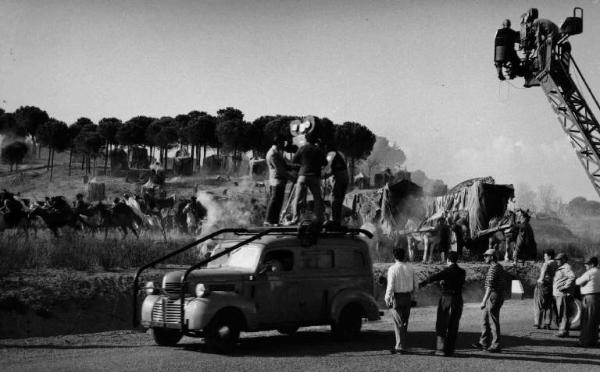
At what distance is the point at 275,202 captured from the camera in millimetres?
15734

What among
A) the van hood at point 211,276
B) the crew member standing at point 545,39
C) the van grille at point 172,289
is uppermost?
the crew member standing at point 545,39

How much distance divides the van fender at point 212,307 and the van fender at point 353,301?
1874mm

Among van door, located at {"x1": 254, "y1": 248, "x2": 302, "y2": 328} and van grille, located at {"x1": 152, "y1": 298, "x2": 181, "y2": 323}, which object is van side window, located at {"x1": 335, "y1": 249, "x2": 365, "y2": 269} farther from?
van grille, located at {"x1": 152, "y1": 298, "x2": 181, "y2": 323}

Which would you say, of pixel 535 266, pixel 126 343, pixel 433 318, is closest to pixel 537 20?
pixel 535 266

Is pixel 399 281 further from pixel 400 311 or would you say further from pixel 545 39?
pixel 545 39

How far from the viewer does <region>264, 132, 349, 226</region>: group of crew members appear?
50.1ft

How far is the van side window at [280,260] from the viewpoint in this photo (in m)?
12.8

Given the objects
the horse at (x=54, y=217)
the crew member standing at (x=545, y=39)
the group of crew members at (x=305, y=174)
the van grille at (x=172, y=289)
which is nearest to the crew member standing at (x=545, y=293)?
the group of crew members at (x=305, y=174)

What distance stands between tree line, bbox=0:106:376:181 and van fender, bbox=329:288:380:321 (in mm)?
69317

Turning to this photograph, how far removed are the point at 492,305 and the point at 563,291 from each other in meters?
3.55

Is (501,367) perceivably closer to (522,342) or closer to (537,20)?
(522,342)

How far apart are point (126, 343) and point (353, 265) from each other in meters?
4.79

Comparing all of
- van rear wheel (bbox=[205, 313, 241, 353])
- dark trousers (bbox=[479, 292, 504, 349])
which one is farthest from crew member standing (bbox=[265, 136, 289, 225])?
dark trousers (bbox=[479, 292, 504, 349])

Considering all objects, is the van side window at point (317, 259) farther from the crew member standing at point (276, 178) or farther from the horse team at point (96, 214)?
the horse team at point (96, 214)
